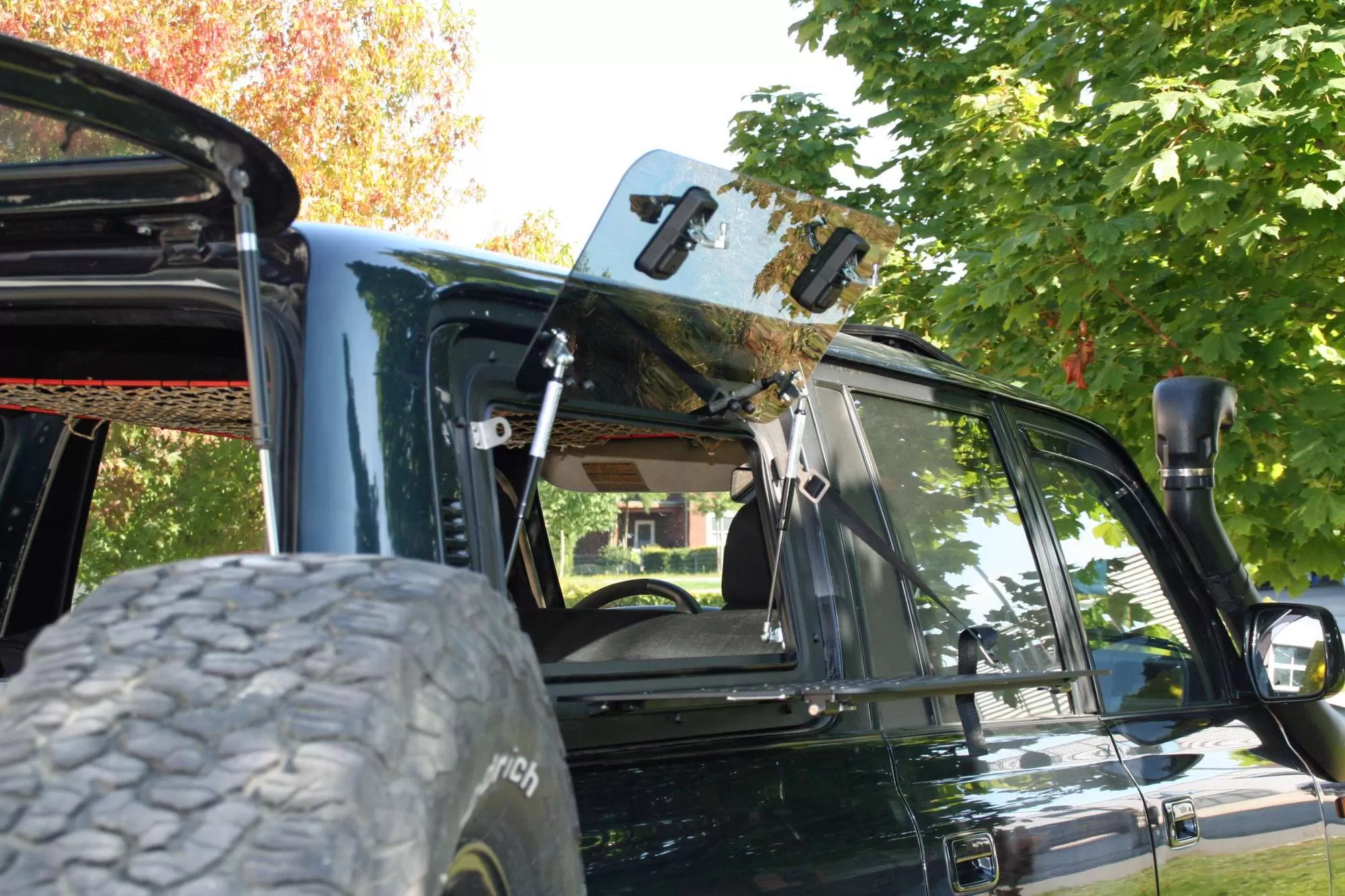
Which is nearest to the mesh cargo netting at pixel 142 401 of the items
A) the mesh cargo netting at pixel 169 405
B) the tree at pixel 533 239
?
the mesh cargo netting at pixel 169 405

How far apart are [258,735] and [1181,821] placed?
2440 mm

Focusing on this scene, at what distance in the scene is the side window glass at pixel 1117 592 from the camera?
337cm

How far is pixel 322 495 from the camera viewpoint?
164 centimetres

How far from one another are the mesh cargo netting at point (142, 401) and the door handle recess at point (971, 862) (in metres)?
1.48

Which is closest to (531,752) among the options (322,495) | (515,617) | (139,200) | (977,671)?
(515,617)

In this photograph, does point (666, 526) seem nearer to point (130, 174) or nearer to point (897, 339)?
point (897, 339)

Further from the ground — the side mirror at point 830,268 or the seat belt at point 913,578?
the side mirror at point 830,268

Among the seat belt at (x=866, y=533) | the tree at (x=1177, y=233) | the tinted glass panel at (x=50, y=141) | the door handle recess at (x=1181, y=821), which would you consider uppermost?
the tree at (x=1177, y=233)

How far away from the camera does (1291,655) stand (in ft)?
11.9

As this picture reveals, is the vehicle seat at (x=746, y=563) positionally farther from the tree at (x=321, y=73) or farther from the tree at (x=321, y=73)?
the tree at (x=321, y=73)

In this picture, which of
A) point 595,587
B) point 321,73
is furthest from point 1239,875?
point 321,73

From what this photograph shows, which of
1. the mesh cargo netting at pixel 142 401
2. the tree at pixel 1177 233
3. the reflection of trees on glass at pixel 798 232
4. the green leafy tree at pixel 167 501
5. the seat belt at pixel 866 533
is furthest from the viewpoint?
the tree at pixel 1177 233

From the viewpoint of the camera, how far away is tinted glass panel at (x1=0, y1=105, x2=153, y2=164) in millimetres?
1645

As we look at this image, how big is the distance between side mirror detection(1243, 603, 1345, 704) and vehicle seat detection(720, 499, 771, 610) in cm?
158
